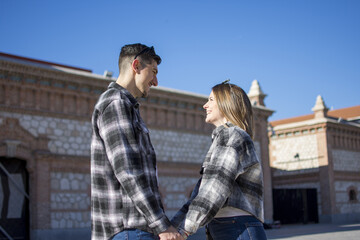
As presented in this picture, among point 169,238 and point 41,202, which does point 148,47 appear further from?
point 41,202

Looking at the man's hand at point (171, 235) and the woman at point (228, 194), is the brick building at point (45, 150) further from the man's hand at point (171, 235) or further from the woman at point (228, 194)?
the man's hand at point (171, 235)

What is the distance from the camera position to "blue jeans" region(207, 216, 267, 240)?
3.18 m

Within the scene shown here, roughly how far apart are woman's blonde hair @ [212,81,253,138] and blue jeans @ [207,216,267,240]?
663 millimetres

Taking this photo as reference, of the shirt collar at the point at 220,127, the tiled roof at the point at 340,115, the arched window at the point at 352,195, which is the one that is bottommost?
the arched window at the point at 352,195

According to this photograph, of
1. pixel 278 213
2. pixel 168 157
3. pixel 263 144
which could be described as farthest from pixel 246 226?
pixel 278 213

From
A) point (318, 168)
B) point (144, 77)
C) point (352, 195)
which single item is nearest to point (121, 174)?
point (144, 77)

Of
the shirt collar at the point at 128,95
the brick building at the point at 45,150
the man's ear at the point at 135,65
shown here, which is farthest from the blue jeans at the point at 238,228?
the brick building at the point at 45,150

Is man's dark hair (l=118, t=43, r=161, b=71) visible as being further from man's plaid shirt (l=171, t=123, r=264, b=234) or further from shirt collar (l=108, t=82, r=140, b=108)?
man's plaid shirt (l=171, t=123, r=264, b=234)

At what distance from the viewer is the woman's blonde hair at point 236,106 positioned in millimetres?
3494

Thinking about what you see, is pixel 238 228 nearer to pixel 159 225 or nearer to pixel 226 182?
pixel 226 182

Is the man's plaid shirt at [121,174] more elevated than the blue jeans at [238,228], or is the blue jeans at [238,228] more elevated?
the man's plaid shirt at [121,174]

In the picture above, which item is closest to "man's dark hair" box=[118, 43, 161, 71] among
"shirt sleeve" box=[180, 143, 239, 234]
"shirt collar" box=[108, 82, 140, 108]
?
"shirt collar" box=[108, 82, 140, 108]

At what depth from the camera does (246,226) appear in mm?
3188

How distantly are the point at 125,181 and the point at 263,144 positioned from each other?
22.1m
